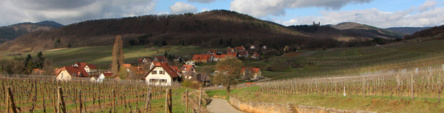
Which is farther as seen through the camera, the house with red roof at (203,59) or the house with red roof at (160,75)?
the house with red roof at (203,59)

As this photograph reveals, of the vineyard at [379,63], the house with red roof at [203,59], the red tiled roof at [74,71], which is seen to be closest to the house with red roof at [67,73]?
the red tiled roof at [74,71]

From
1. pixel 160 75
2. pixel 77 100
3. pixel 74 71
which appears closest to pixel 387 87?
pixel 77 100

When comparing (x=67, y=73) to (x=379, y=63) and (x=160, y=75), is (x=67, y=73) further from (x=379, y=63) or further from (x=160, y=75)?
(x=379, y=63)

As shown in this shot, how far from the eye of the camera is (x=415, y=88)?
23.6 m

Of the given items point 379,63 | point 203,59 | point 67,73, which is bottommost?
point 67,73

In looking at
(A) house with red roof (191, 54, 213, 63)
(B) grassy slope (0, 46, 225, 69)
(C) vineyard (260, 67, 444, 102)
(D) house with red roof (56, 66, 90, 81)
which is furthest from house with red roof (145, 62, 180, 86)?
(B) grassy slope (0, 46, 225, 69)

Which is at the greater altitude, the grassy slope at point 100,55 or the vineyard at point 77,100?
the grassy slope at point 100,55

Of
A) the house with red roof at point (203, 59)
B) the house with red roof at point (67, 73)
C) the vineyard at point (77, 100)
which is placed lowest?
the vineyard at point (77, 100)

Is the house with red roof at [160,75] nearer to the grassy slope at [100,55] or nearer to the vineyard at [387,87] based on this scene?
the vineyard at [387,87]

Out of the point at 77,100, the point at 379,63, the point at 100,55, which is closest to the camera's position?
the point at 77,100

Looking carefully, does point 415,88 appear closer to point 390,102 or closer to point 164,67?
point 390,102

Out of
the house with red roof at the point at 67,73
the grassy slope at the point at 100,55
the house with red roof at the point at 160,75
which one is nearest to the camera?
the house with red roof at the point at 160,75

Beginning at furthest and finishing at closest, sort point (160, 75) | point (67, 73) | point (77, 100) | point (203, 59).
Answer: point (203, 59), point (67, 73), point (160, 75), point (77, 100)

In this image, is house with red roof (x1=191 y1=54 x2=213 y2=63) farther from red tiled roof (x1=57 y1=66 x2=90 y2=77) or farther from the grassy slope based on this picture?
red tiled roof (x1=57 y1=66 x2=90 y2=77)
